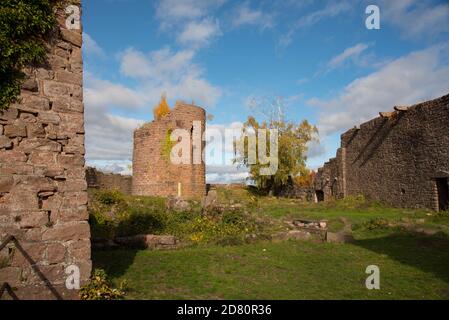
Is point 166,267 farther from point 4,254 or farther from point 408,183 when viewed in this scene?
point 408,183

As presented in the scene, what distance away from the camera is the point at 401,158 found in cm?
1928

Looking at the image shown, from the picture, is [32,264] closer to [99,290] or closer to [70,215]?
[70,215]

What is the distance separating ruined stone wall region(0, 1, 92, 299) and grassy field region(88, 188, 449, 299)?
1307mm

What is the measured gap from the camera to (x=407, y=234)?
11578mm

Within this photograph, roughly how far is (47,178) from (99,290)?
1859 mm

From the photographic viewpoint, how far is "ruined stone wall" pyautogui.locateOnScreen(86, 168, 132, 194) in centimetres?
2647

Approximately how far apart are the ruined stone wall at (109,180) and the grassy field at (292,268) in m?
17.7

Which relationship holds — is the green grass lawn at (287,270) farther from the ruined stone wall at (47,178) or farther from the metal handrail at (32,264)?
the ruined stone wall at (47,178)

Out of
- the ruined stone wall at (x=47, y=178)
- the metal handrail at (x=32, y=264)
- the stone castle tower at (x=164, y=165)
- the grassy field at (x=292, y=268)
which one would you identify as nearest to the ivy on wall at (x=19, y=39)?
the ruined stone wall at (x=47, y=178)

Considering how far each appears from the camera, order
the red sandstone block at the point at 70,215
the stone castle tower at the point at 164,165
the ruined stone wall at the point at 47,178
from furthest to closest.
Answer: the stone castle tower at the point at 164,165, the red sandstone block at the point at 70,215, the ruined stone wall at the point at 47,178

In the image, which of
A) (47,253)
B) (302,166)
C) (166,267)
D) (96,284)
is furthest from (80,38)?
(302,166)

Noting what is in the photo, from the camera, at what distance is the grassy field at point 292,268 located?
21.1ft

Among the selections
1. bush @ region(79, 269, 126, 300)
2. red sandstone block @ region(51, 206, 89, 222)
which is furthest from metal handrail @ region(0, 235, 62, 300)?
red sandstone block @ region(51, 206, 89, 222)

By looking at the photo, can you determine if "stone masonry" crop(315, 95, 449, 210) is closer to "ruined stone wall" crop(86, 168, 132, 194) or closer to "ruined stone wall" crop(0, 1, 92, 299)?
"ruined stone wall" crop(0, 1, 92, 299)
